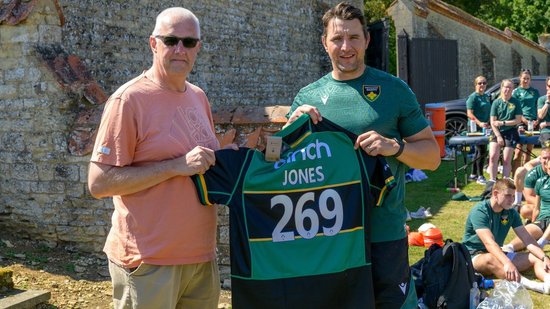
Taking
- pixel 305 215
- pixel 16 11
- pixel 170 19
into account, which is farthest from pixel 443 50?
pixel 170 19

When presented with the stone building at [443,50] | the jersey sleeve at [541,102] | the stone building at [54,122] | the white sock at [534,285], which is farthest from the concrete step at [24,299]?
the stone building at [443,50]

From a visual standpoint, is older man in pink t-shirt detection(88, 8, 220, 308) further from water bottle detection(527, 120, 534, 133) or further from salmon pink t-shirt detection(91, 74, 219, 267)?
water bottle detection(527, 120, 534, 133)

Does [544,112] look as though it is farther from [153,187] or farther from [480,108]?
[153,187]

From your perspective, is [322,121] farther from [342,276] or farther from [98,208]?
[98,208]

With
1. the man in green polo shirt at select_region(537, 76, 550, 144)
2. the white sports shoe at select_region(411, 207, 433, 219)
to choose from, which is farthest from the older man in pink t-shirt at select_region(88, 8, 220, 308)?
the man in green polo shirt at select_region(537, 76, 550, 144)

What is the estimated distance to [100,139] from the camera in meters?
2.86

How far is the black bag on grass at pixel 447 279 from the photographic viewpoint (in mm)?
4754

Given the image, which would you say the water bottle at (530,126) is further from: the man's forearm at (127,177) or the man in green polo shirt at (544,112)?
the man's forearm at (127,177)

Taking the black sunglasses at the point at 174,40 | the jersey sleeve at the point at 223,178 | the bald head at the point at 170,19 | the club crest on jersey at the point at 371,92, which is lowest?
the jersey sleeve at the point at 223,178

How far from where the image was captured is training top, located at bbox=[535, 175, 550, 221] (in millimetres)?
6996

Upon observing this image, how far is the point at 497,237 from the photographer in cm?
596

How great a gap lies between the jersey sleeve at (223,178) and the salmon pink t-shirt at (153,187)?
0.05m

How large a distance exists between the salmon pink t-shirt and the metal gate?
48.0ft

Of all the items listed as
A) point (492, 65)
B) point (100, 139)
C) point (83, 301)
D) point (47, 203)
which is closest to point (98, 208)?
point (47, 203)
